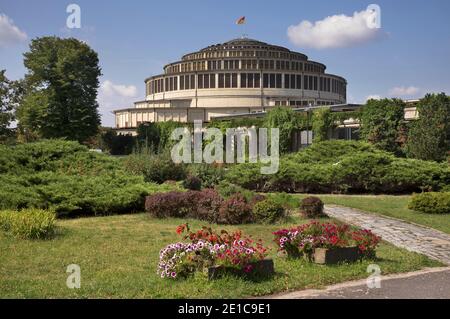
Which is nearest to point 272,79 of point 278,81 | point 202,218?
point 278,81

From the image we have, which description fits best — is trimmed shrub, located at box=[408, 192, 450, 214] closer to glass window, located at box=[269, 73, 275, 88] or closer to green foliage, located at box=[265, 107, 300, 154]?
green foliage, located at box=[265, 107, 300, 154]

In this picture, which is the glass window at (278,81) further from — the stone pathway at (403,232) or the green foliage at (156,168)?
the stone pathway at (403,232)

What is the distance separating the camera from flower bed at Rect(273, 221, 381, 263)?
8906 millimetres

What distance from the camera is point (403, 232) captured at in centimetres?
1288

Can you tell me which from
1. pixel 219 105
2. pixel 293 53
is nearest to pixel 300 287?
pixel 219 105

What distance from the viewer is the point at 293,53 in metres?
84.8

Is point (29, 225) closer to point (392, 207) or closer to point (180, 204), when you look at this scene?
point (180, 204)

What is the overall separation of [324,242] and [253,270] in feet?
5.75

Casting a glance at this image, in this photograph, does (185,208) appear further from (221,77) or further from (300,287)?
(221,77)

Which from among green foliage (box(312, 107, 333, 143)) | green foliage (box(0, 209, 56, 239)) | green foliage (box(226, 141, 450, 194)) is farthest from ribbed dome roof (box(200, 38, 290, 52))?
A: green foliage (box(0, 209, 56, 239))

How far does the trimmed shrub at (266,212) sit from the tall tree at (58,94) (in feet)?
122

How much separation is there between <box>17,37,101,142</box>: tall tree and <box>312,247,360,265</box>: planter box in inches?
1660

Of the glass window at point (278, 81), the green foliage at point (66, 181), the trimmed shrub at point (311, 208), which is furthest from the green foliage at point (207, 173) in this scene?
the glass window at point (278, 81)
